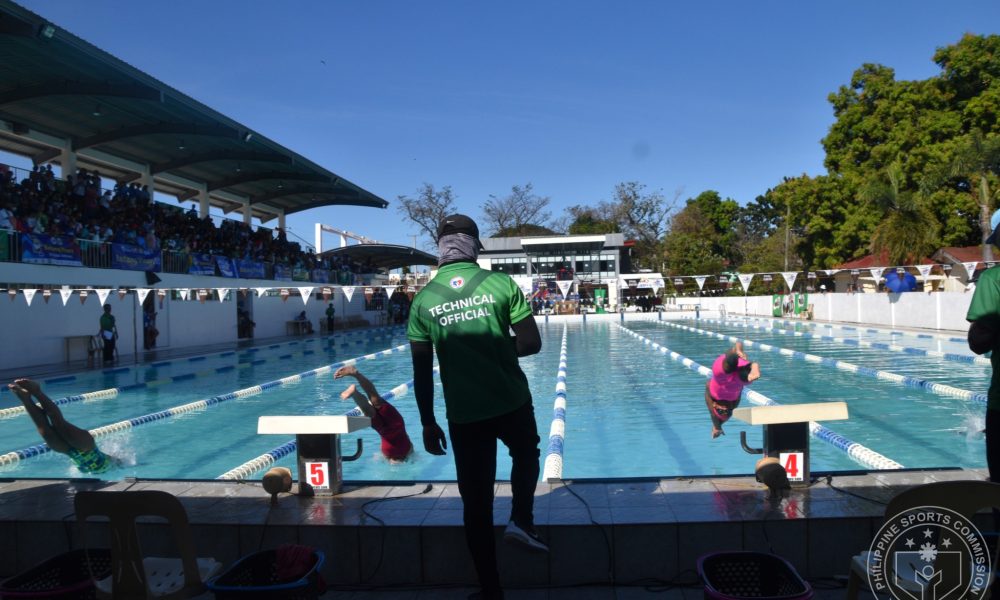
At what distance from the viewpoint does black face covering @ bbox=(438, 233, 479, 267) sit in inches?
105

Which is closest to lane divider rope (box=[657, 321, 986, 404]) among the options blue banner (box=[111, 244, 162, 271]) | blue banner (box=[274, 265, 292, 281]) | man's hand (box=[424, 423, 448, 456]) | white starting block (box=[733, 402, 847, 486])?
white starting block (box=[733, 402, 847, 486])

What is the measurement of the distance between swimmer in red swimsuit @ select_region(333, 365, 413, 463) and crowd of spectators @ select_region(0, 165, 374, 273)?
42.2 feet

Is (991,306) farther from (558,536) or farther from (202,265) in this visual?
(202,265)

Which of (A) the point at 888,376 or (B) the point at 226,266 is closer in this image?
(A) the point at 888,376

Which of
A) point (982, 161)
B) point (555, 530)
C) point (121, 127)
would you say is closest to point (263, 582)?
point (555, 530)

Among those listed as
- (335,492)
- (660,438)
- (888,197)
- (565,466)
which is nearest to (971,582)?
(335,492)

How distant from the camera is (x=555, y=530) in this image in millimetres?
2857

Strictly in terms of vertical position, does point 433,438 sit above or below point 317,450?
above

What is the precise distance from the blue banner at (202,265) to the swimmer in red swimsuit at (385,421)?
1659 centimetres

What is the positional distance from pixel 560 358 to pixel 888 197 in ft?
51.0

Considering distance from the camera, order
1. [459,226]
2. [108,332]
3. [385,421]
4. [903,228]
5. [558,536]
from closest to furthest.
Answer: [459,226] → [558,536] → [385,421] → [108,332] → [903,228]

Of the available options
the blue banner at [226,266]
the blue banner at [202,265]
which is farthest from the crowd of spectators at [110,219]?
the blue banner at [226,266]

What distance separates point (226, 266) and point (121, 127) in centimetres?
526

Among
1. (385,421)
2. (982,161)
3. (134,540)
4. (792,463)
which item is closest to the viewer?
(134,540)
